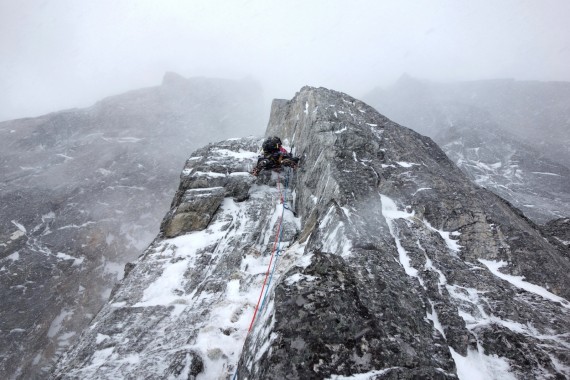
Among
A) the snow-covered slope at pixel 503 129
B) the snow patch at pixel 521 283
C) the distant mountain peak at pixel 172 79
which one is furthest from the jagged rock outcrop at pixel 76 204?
the snow-covered slope at pixel 503 129

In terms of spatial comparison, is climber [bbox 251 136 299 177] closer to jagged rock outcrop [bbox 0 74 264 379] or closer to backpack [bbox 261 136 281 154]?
backpack [bbox 261 136 281 154]

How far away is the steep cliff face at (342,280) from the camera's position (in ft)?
19.5

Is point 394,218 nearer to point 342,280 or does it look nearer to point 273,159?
point 342,280

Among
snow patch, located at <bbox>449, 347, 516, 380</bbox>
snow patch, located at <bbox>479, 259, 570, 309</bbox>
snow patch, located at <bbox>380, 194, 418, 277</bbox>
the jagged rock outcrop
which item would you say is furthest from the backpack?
the jagged rock outcrop

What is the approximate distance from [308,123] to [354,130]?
399 cm

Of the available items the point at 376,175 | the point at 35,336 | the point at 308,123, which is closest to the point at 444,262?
the point at 376,175

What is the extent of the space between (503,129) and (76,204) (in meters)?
116

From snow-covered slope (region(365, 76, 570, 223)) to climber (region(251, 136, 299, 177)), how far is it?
3726 centimetres

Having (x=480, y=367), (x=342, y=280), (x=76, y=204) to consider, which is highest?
(x=342, y=280)

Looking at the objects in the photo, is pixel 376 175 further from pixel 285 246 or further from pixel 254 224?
pixel 254 224

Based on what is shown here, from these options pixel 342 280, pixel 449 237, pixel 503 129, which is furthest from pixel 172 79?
pixel 342 280

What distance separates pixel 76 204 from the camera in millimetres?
74375

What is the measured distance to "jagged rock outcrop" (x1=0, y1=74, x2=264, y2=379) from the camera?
4934 cm

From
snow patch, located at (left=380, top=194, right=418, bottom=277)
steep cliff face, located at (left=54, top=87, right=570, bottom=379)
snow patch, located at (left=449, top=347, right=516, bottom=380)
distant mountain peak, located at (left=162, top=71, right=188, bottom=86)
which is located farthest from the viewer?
distant mountain peak, located at (left=162, top=71, right=188, bottom=86)
